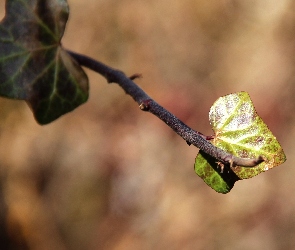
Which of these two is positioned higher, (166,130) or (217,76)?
(217,76)

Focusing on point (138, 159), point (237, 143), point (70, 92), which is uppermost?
point (237, 143)

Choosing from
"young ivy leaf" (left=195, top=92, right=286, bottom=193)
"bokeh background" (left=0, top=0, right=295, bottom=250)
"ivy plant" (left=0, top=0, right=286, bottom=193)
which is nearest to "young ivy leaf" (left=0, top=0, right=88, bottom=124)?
"ivy plant" (left=0, top=0, right=286, bottom=193)

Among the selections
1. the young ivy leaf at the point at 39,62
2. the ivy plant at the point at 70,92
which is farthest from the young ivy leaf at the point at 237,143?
the young ivy leaf at the point at 39,62

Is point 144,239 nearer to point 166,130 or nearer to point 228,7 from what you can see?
point 166,130

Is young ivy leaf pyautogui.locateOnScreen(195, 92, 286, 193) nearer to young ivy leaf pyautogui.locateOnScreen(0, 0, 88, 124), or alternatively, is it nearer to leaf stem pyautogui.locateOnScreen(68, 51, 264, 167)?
leaf stem pyautogui.locateOnScreen(68, 51, 264, 167)

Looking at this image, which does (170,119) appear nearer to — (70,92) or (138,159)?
(70,92)

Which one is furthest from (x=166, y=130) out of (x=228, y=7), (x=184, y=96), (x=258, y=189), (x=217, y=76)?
(x=228, y=7)

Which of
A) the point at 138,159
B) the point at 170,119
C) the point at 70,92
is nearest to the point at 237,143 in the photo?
the point at 170,119
